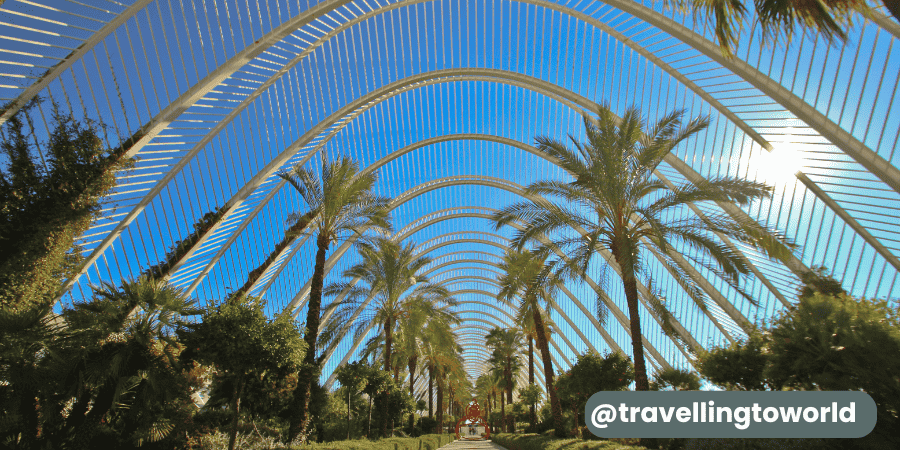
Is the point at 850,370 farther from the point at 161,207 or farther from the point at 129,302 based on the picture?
the point at 161,207

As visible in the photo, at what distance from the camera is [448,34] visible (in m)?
23.3

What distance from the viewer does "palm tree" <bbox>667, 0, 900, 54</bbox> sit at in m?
5.32

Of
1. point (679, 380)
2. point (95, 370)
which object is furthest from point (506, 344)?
point (95, 370)

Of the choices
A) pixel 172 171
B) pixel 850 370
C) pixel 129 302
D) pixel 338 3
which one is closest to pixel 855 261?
pixel 850 370

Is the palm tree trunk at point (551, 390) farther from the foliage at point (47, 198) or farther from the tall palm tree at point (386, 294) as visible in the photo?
the foliage at point (47, 198)

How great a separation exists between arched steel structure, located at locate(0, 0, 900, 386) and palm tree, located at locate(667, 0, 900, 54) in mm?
2002

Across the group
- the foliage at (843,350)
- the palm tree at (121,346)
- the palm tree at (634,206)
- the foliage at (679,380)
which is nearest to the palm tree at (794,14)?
the foliage at (843,350)

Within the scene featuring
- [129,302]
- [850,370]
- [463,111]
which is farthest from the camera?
[463,111]

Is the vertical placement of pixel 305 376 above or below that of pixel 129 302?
below

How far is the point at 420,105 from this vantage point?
2858 cm

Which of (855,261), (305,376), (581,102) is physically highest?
(581,102)

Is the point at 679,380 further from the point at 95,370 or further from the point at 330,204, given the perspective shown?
the point at 95,370

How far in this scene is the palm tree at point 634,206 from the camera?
12273 millimetres

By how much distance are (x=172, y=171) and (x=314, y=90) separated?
733cm
